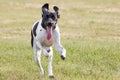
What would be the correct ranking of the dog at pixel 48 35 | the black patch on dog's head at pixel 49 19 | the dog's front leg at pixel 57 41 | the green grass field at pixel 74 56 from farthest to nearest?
the green grass field at pixel 74 56
the dog's front leg at pixel 57 41
the dog at pixel 48 35
the black patch on dog's head at pixel 49 19

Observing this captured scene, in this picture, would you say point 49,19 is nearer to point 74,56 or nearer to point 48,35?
point 48,35

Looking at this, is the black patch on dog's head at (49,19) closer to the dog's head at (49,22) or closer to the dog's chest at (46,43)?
the dog's head at (49,22)

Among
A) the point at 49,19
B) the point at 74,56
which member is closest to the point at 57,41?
the point at 49,19

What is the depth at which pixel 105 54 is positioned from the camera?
43.1 ft

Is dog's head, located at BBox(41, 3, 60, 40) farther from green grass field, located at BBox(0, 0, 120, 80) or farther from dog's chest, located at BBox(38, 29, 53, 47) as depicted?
green grass field, located at BBox(0, 0, 120, 80)

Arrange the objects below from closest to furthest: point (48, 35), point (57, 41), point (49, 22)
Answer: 1. point (49, 22)
2. point (48, 35)
3. point (57, 41)

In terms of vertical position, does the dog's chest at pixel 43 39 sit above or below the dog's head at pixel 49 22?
below

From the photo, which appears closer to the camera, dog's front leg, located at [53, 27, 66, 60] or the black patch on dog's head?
the black patch on dog's head

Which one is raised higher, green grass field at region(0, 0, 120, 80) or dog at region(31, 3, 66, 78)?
dog at region(31, 3, 66, 78)

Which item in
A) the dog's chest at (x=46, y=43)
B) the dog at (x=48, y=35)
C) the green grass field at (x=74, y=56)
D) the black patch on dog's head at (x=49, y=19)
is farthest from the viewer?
the green grass field at (x=74, y=56)

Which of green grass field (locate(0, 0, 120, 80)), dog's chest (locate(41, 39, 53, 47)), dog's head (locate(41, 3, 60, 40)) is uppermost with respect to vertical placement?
dog's head (locate(41, 3, 60, 40))

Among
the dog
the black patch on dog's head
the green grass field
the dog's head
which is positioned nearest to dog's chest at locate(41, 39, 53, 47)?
the dog

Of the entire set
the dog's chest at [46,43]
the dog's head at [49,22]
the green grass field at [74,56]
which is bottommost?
the green grass field at [74,56]

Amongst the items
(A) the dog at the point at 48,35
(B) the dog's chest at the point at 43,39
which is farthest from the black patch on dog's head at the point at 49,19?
(B) the dog's chest at the point at 43,39
